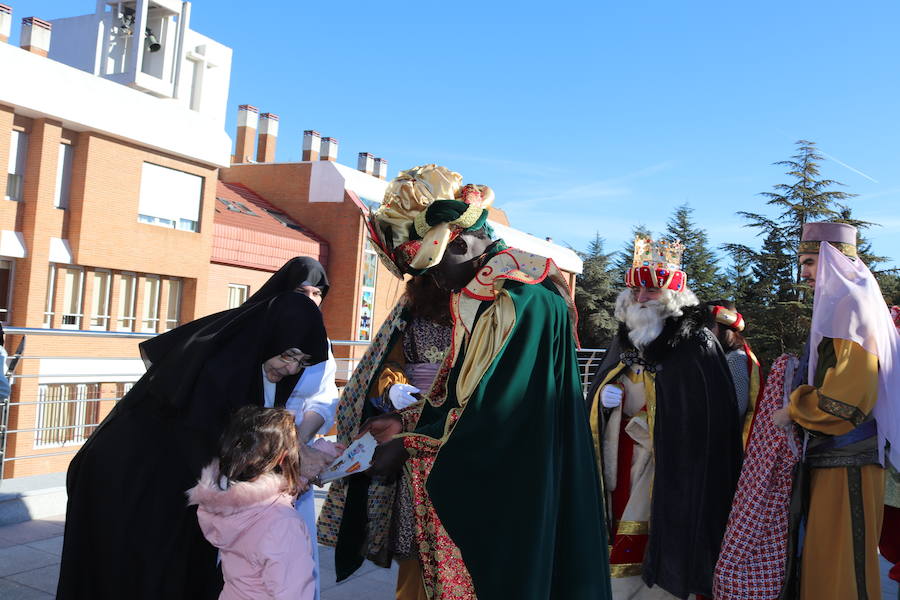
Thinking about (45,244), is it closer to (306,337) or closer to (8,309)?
(8,309)

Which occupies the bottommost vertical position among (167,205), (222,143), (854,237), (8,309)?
(8,309)

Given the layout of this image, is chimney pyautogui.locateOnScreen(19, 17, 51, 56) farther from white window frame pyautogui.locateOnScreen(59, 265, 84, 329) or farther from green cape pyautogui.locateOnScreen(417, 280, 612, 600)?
green cape pyautogui.locateOnScreen(417, 280, 612, 600)

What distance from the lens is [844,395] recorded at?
3.35 meters

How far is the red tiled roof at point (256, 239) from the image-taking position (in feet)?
89.6

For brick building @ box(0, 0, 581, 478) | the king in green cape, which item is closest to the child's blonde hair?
the king in green cape

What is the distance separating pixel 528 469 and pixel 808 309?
30.3 metres

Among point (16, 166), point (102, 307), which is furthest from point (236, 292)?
point (16, 166)

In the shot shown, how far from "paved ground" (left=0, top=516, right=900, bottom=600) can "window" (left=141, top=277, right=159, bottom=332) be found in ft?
69.8

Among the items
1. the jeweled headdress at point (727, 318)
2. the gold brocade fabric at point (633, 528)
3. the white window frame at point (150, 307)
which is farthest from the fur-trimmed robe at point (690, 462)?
the white window frame at point (150, 307)

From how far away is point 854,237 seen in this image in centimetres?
383

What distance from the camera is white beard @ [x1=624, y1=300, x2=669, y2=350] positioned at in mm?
4082

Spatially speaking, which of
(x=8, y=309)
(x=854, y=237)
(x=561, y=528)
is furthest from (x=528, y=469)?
(x=8, y=309)

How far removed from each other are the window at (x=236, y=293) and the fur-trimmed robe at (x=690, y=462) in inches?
993

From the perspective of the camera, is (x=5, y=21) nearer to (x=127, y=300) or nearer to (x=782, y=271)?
(x=127, y=300)
